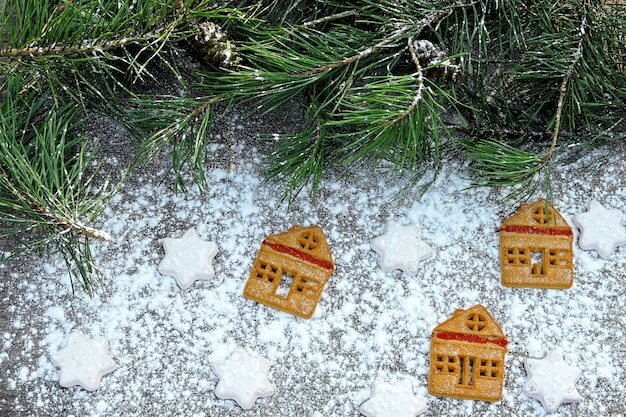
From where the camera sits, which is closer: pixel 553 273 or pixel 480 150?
pixel 480 150

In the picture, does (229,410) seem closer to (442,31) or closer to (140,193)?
(140,193)

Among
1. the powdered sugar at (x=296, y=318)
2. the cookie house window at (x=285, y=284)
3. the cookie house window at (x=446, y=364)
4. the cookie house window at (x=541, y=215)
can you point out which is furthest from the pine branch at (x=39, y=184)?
the cookie house window at (x=541, y=215)

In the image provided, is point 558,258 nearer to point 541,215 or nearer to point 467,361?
point 541,215

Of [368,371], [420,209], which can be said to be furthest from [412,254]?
[368,371]

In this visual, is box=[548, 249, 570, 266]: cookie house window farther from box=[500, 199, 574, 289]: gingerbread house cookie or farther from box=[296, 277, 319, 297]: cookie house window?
box=[296, 277, 319, 297]: cookie house window

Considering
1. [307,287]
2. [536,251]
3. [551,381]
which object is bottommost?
[551,381]

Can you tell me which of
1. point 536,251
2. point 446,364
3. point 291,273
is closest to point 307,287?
point 291,273
